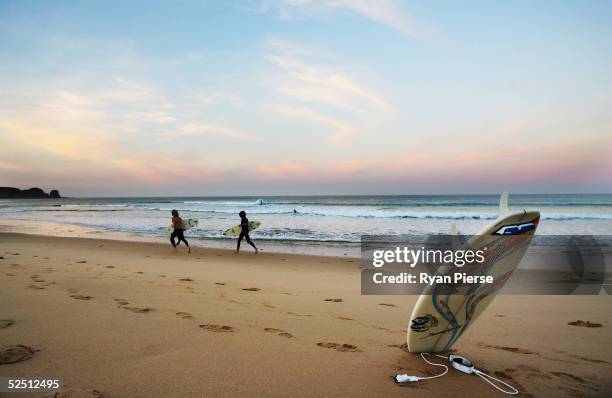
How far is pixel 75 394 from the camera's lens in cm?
220

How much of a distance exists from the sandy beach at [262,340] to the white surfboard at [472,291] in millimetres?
258

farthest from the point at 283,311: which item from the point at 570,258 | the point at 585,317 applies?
the point at 570,258

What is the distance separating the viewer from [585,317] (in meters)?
4.64

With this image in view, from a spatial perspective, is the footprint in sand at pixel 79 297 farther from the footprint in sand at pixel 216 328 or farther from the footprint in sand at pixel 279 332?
the footprint in sand at pixel 279 332

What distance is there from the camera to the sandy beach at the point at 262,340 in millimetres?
2490

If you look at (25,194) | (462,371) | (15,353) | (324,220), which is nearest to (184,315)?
(15,353)

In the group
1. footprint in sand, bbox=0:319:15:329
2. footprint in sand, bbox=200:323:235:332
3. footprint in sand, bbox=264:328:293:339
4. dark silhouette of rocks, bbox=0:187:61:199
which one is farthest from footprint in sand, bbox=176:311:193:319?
dark silhouette of rocks, bbox=0:187:61:199

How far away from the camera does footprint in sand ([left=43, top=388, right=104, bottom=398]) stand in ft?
7.14

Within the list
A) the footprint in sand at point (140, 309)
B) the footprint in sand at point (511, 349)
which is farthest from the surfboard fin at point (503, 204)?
the footprint in sand at point (140, 309)

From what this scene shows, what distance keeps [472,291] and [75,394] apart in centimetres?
292

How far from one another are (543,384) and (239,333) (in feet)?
8.48

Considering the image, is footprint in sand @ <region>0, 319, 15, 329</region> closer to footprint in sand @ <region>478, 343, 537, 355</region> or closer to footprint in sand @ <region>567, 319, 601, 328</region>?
footprint in sand @ <region>478, 343, 537, 355</region>

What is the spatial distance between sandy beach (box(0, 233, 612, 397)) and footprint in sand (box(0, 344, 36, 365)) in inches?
1.6

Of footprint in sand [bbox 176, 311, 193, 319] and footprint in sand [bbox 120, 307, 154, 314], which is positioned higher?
footprint in sand [bbox 120, 307, 154, 314]
